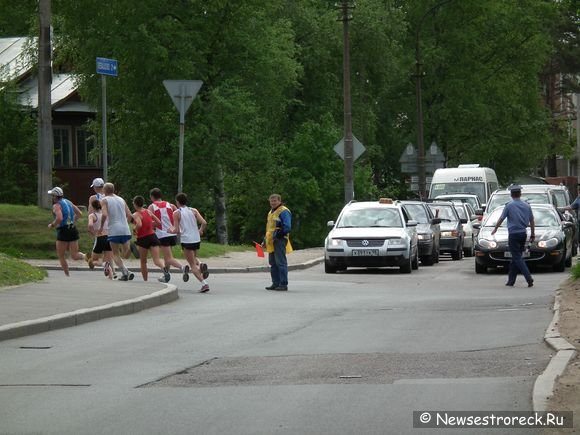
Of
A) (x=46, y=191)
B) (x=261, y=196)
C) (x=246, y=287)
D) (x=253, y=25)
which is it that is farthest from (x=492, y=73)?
(x=246, y=287)

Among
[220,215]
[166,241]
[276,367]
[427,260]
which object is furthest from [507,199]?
[276,367]

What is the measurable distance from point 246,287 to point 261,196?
30.6 meters

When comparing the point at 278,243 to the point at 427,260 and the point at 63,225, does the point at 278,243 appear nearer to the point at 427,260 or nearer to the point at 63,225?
the point at 63,225

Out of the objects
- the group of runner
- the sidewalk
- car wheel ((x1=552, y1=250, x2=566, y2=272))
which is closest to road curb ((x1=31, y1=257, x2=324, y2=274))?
the group of runner

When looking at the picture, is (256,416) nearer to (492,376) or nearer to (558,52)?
(492,376)

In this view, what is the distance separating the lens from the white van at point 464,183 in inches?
1978

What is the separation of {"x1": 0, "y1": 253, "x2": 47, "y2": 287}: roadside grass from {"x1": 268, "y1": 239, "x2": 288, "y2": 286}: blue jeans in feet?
12.4

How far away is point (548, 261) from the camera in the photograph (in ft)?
98.5

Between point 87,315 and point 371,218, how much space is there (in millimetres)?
14850

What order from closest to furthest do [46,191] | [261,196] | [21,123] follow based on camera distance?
[46,191]
[261,196]
[21,123]

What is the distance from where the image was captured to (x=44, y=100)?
1330 inches

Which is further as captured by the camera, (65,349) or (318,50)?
(318,50)

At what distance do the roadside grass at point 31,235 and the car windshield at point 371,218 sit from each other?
4.08 m

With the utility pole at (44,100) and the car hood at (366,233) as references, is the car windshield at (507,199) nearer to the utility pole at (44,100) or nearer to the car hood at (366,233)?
the car hood at (366,233)
